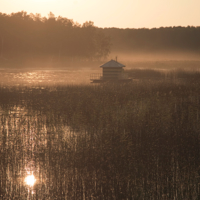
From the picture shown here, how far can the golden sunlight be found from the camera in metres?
8.62

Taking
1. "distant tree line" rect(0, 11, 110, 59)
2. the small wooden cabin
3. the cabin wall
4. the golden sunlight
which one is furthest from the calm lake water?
"distant tree line" rect(0, 11, 110, 59)

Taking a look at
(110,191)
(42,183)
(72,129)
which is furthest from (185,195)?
(72,129)

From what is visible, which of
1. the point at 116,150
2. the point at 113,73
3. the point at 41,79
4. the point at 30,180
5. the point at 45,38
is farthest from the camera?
the point at 45,38

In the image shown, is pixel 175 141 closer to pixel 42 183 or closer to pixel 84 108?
pixel 42 183

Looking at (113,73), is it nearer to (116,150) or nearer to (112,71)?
(112,71)

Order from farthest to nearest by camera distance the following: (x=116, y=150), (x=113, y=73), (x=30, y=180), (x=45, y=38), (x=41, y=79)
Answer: (x=45, y=38) < (x=41, y=79) < (x=113, y=73) < (x=116, y=150) < (x=30, y=180)

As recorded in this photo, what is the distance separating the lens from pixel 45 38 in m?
87.9

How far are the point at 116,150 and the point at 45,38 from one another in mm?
80311

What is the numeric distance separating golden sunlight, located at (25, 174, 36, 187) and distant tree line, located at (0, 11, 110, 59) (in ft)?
255

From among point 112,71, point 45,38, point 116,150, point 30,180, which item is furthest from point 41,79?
point 45,38

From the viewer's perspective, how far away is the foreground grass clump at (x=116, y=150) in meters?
8.33

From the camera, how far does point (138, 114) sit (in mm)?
15539

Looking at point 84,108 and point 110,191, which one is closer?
point 110,191

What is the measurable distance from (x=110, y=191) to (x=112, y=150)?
2778 millimetres
